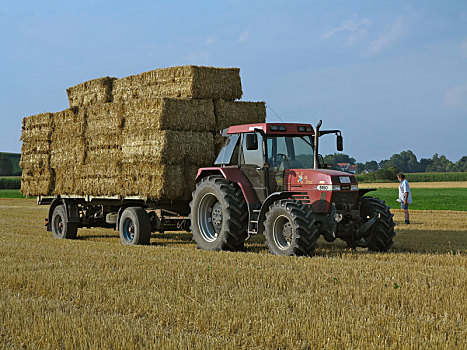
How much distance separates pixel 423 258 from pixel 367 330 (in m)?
5.13

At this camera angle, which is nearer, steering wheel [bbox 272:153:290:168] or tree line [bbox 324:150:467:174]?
steering wheel [bbox 272:153:290:168]

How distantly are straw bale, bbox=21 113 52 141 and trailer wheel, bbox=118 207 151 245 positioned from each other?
13.2 ft

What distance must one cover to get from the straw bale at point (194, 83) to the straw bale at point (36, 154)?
374 centimetres

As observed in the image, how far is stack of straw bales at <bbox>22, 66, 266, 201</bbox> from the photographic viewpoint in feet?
38.6

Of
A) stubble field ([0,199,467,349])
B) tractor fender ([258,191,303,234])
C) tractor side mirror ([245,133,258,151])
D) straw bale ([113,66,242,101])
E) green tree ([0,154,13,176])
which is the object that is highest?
green tree ([0,154,13,176])

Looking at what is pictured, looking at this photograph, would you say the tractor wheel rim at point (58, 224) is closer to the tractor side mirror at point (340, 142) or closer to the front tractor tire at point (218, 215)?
the front tractor tire at point (218, 215)

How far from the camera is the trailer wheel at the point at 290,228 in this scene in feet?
31.0

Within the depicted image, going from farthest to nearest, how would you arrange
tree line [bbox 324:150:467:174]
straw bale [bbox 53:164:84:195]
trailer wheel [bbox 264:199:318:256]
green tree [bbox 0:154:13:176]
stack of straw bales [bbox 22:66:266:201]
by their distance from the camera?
tree line [bbox 324:150:467:174]
green tree [bbox 0:154:13:176]
straw bale [bbox 53:164:84:195]
stack of straw bales [bbox 22:66:266:201]
trailer wheel [bbox 264:199:318:256]

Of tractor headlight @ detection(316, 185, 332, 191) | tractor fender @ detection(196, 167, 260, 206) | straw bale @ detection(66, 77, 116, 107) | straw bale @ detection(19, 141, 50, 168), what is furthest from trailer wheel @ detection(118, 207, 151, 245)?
tractor headlight @ detection(316, 185, 332, 191)

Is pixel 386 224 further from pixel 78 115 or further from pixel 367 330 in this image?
pixel 78 115

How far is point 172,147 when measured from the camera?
11633 millimetres

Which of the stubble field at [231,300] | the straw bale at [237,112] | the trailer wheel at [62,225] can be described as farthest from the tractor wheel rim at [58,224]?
the straw bale at [237,112]

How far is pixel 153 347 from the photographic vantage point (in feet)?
15.1

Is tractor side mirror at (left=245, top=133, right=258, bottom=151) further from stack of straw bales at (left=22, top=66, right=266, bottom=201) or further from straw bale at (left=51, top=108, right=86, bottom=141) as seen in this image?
straw bale at (left=51, top=108, right=86, bottom=141)
